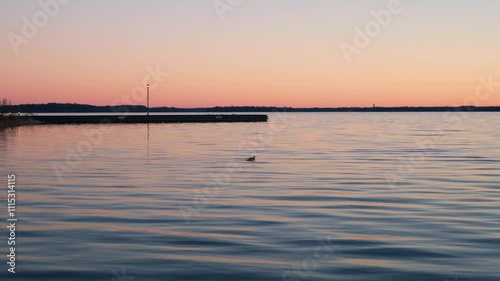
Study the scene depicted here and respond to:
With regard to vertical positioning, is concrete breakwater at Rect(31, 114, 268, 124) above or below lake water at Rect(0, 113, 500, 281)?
above

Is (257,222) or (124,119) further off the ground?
(124,119)

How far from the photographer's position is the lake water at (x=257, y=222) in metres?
14.4

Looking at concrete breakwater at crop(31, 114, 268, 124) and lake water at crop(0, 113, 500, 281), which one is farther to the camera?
concrete breakwater at crop(31, 114, 268, 124)

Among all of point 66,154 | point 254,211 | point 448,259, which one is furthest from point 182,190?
point 66,154

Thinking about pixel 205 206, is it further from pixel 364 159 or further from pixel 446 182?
pixel 364 159

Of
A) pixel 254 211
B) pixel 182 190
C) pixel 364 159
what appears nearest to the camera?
pixel 254 211

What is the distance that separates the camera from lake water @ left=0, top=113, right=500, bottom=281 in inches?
565

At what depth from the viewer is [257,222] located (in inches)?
795

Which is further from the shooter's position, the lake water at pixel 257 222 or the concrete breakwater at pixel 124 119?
the concrete breakwater at pixel 124 119

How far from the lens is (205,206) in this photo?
2389 cm

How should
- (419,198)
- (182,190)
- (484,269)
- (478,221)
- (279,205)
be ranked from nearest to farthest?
1. (484,269)
2. (478,221)
3. (279,205)
4. (419,198)
5. (182,190)

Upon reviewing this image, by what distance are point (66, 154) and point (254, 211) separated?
3178cm

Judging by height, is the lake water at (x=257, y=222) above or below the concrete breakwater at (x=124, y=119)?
below

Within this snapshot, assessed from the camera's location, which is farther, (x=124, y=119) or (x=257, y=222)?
(x=124, y=119)
